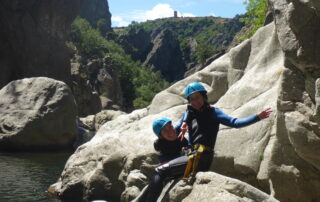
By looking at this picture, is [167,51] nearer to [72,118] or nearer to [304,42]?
[72,118]

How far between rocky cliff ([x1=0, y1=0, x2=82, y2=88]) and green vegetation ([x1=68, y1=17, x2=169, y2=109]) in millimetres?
27580

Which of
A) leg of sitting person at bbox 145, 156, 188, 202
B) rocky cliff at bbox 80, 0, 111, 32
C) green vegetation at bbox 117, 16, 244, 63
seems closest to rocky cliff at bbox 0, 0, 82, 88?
leg of sitting person at bbox 145, 156, 188, 202

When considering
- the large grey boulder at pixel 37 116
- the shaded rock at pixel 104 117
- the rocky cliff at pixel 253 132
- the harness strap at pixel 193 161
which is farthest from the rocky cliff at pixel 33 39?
the harness strap at pixel 193 161

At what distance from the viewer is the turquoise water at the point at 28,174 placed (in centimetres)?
1246

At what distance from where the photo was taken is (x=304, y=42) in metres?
6.31

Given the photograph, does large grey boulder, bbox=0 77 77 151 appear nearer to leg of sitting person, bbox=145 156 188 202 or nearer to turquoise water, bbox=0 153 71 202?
turquoise water, bbox=0 153 71 202

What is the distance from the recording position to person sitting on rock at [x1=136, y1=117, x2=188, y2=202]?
6.03 meters

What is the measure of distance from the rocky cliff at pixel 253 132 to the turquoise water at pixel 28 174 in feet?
2.60

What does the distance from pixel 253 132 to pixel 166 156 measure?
339 centimetres

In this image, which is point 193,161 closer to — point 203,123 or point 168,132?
point 203,123

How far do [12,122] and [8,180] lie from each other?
26.8 feet

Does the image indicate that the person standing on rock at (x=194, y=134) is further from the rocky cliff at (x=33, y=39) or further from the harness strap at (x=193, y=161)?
the rocky cliff at (x=33, y=39)

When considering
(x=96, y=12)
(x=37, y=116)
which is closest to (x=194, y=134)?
(x=37, y=116)

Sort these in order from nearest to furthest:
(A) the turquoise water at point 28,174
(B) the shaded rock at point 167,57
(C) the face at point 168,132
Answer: (C) the face at point 168,132 → (A) the turquoise water at point 28,174 → (B) the shaded rock at point 167,57
